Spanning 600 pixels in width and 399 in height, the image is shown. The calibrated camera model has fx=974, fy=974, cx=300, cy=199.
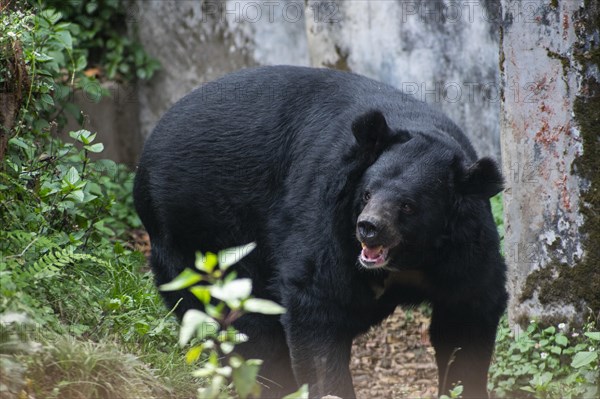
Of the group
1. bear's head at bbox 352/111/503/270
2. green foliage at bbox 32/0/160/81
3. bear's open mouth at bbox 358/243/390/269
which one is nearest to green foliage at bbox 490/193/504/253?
bear's head at bbox 352/111/503/270

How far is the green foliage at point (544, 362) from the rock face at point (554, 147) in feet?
0.46

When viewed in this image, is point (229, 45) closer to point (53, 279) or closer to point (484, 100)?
point (484, 100)

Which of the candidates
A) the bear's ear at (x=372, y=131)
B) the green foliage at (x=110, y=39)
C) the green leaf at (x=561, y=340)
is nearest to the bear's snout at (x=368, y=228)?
the bear's ear at (x=372, y=131)

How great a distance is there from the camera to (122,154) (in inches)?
408

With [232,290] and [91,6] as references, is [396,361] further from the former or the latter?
[91,6]

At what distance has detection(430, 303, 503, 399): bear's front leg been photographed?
16.6ft

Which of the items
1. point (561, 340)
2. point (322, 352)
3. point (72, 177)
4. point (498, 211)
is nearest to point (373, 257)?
point (322, 352)

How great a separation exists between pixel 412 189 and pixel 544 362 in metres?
1.52

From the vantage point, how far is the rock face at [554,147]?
5492 millimetres

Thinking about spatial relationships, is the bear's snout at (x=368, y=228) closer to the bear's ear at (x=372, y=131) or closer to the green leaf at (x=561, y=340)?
the bear's ear at (x=372, y=131)

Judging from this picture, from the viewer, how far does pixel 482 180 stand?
187 inches

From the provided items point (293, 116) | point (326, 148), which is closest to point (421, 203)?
point (326, 148)

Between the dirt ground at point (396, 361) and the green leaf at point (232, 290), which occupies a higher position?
the green leaf at point (232, 290)

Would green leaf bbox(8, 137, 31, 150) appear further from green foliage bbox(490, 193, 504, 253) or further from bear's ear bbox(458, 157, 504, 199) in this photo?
green foliage bbox(490, 193, 504, 253)
